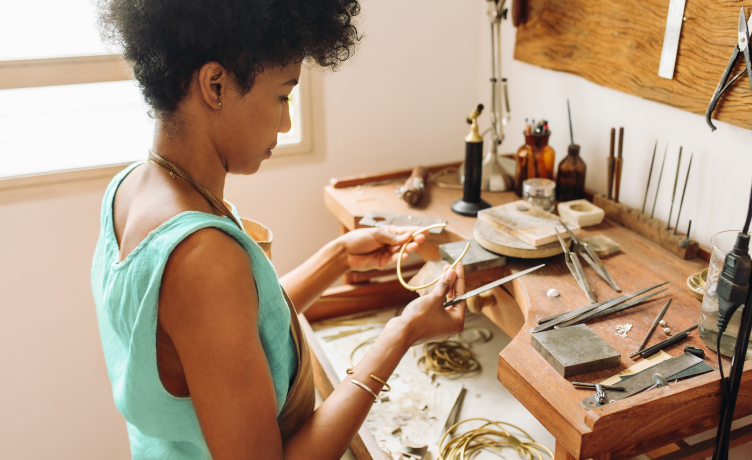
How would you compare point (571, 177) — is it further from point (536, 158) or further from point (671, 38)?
point (671, 38)

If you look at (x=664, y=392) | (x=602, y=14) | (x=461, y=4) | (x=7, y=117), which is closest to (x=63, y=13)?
(x=7, y=117)

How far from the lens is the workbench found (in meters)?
0.95

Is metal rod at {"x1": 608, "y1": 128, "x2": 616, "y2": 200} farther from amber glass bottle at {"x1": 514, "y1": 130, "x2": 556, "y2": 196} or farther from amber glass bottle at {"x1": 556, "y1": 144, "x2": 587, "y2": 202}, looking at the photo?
amber glass bottle at {"x1": 514, "y1": 130, "x2": 556, "y2": 196}

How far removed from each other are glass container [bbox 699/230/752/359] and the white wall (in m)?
1.39

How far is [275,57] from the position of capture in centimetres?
93

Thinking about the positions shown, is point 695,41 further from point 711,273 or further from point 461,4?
point 461,4

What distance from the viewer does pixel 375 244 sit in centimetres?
157

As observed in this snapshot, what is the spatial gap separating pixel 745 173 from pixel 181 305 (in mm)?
1321

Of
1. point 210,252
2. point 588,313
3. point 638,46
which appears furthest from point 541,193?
point 210,252

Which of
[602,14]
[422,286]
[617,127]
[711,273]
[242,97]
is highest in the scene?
[602,14]

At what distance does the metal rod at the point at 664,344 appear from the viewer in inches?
42.9

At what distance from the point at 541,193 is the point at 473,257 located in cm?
42

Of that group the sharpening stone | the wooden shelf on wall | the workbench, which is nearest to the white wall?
the workbench

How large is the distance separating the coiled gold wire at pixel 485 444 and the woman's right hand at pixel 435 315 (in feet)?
1.12
